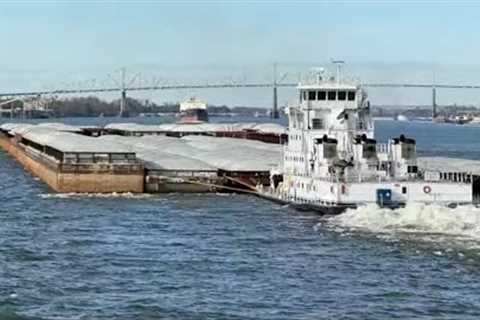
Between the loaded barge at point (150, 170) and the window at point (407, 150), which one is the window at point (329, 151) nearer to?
the window at point (407, 150)

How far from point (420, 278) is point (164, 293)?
8.22 meters

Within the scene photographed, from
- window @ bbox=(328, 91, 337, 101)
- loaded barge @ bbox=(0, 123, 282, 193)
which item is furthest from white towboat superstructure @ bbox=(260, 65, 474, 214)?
loaded barge @ bbox=(0, 123, 282, 193)

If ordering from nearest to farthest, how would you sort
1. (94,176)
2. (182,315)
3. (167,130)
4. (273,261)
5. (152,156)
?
(182,315), (273,261), (94,176), (152,156), (167,130)

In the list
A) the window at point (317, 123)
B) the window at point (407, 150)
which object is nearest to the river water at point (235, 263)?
the window at point (317, 123)

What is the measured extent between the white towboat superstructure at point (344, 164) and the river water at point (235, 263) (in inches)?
70.9

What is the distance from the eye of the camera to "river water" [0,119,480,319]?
1126 inches

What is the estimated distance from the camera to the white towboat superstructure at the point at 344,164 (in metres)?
49.9

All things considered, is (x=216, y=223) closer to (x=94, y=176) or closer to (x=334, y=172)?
(x=334, y=172)

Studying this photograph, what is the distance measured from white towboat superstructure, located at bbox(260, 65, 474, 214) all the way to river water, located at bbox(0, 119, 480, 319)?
5.91 ft

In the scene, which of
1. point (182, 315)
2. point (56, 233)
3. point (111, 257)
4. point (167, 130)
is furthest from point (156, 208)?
point (167, 130)

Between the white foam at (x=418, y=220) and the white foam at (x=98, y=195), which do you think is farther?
the white foam at (x=98, y=195)

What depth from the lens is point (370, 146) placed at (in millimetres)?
53406

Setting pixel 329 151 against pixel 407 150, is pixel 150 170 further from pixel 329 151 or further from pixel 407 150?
pixel 407 150

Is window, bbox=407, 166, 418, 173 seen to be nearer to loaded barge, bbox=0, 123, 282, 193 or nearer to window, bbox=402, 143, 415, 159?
window, bbox=402, 143, 415, 159
